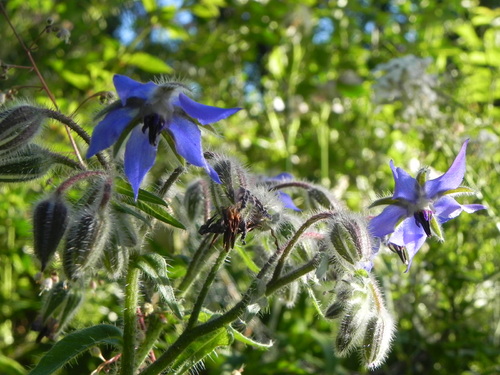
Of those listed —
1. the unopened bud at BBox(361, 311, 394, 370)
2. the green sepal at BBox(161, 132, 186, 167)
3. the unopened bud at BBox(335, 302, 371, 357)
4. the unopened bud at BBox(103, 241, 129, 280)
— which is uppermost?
the green sepal at BBox(161, 132, 186, 167)

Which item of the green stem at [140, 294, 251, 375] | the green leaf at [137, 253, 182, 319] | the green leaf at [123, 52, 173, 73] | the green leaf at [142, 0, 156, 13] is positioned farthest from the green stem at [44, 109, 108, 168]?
the green leaf at [142, 0, 156, 13]

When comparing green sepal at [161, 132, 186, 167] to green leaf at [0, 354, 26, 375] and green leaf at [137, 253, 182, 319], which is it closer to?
green leaf at [137, 253, 182, 319]

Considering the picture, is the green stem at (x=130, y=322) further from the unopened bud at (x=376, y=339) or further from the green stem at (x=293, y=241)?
the unopened bud at (x=376, y=339)

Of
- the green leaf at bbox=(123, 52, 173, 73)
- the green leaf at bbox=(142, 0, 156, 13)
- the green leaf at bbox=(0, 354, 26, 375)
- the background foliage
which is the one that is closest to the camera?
the green leaf at bbox=(0, 354, 26, 375)

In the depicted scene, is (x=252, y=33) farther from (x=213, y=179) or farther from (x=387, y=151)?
(x=213, y=179)

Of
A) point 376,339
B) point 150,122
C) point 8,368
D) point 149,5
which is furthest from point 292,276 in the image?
point 149,5

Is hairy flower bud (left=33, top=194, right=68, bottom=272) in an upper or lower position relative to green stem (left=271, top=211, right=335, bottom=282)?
upper

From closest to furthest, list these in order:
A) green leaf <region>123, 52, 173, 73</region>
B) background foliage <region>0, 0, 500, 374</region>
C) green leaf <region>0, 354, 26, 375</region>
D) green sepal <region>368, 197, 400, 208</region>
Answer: green sepal <region>368, 197, 400, 208</region>, green leaf <region>0, 354, 26, 375</region>, background foliage <region>0, 0, 500, 374</region>, green leaf <region>123, 52, 173, 73</region>
